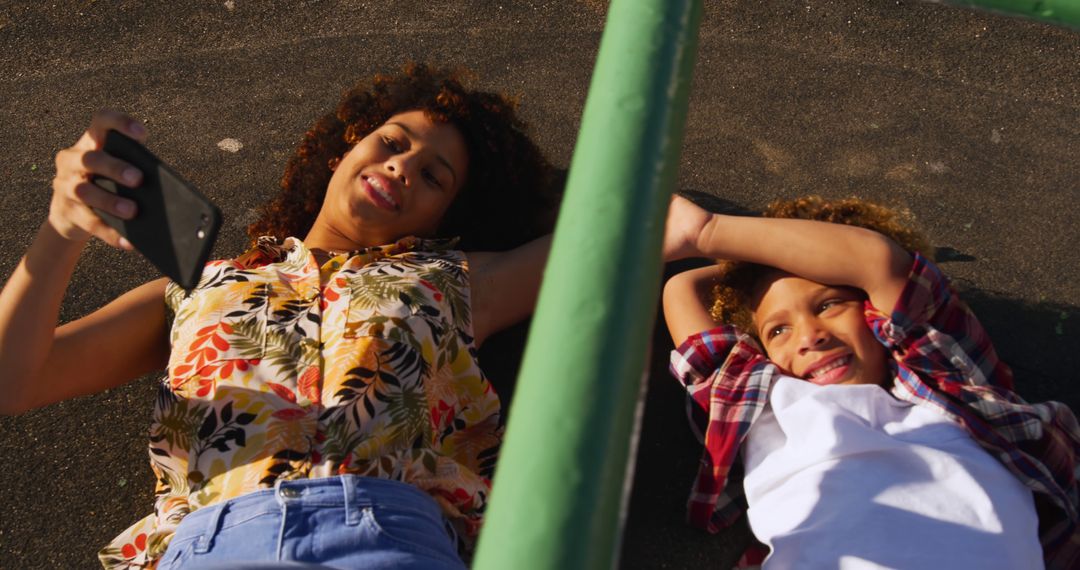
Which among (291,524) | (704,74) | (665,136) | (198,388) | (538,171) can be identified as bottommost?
(291,524)

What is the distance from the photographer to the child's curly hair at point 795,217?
2.19 meters

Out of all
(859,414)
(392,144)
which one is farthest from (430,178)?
(859,414)

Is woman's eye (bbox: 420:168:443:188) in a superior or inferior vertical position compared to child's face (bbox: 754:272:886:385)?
superior

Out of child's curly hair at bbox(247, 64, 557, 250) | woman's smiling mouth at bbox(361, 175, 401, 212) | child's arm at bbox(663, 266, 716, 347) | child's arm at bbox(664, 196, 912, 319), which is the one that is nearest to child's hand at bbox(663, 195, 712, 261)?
child's arm at bbox(664, 196, 912, 319)

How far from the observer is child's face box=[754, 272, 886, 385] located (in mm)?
1945

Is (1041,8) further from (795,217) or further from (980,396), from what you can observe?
(795,217)

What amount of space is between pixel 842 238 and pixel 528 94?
118 cm

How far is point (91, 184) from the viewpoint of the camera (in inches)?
56.4

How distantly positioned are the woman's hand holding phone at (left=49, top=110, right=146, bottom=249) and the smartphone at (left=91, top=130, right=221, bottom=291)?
13 millimetres

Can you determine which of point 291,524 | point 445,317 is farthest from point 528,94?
point 291,524

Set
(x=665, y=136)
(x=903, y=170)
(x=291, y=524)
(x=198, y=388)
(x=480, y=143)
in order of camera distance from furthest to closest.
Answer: (x=903, y=170) < (x=480, y=143) < (x=198, y=388) < (x=291, y=524) < (x=665, y=136)

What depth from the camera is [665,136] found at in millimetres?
676

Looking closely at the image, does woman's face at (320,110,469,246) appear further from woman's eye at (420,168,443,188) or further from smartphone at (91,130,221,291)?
smartphone at (91,130,221,291)

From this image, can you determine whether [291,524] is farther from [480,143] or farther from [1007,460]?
[1007,460]
